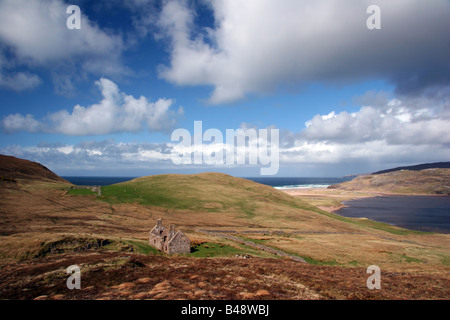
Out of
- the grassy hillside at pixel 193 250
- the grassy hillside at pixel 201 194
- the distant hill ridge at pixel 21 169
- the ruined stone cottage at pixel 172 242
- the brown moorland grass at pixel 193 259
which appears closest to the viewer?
the brown moorland grass at pixel 193 259

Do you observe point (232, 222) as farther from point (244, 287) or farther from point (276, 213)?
point (244, 287)

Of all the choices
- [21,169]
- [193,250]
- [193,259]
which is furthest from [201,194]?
[21,169]

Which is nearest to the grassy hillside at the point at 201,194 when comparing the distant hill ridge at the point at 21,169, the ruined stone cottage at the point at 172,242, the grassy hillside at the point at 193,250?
the grassy hillside at the point at 193,250

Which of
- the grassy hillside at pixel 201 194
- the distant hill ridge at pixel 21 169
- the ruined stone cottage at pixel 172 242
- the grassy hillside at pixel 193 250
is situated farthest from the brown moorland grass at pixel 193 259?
the distant hill ridge at pixel 21 169

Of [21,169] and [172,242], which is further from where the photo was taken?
[21,169]

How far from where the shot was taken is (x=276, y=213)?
283 ft

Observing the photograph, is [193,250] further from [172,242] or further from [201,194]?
[201,194]

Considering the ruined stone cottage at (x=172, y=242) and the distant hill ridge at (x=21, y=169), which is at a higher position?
the distant hill ridge at (x=21, y=169)

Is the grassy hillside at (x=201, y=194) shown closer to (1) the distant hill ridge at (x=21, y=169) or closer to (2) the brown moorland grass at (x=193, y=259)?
(2) the brown moorland grass at (x=193, y=259)

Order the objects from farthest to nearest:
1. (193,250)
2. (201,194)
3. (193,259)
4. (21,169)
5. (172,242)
→ (21,169) → (201,194) → (193,250) → (172,242) → (193,259)

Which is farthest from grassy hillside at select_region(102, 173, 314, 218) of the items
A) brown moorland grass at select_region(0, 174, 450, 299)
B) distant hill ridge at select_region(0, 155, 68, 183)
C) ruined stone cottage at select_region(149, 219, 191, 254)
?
distant hill ridge at select_region(0, 155, 68, 183)

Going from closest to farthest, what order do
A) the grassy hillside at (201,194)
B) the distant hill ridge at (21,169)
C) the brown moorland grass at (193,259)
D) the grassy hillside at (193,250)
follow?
the brown moorland grass at (193,259), the grassy hillside at (193,250), the grassy hillside at (201,194), the distant hill ridge at (21,169)

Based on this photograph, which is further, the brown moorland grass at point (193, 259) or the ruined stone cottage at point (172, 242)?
the ruined stone cottage at point (172, 242)
